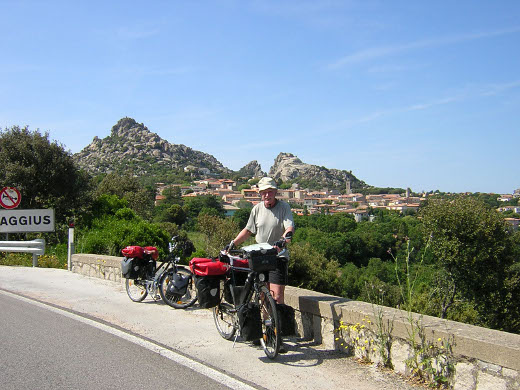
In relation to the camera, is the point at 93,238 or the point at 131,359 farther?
the point at 93,238

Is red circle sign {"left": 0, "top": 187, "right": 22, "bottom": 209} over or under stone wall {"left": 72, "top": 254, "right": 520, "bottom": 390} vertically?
over

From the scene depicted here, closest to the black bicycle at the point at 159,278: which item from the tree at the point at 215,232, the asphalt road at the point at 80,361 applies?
the asphalt road at the point at 80,361

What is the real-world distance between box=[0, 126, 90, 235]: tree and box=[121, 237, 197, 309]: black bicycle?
Answer: 43.3 feet

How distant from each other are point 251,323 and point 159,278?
304 centimetres

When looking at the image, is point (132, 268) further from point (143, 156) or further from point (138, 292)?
point (143, 156)

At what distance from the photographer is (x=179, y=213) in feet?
231

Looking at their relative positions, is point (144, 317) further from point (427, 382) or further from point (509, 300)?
point (509, 300)

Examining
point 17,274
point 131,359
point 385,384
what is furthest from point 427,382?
point 17,274

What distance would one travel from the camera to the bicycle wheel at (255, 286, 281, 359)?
4.77 meters

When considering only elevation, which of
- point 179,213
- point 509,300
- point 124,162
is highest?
point 124,162

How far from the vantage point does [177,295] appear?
727 centimetres

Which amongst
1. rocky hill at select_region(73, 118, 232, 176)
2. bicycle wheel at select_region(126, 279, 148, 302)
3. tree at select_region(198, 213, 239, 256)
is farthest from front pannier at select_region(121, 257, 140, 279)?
rocky hill at select_region(73, 118, 232, 176)

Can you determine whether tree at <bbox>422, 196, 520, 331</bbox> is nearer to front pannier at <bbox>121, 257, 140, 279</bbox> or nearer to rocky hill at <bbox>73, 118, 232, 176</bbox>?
front pannier at <bbox>121, 257, 140, 279</bbox>

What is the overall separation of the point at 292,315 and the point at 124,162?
15085 centimetres
